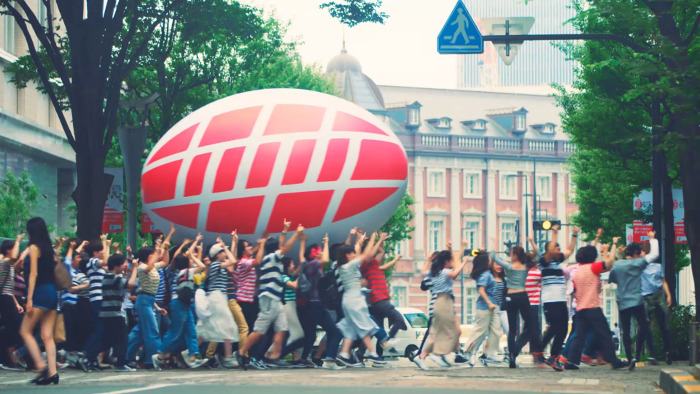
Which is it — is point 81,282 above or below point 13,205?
below

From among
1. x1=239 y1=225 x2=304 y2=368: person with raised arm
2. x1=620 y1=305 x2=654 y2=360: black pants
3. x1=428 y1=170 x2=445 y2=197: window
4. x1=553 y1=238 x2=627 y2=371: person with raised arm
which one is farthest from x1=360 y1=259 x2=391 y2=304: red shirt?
x1=428 y1=170 x2=445 y2=197: window

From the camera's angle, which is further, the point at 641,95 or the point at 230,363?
the point at 641,95

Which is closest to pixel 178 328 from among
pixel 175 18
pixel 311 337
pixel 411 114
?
pixel 311 337

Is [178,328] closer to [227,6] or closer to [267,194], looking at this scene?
[267,194]

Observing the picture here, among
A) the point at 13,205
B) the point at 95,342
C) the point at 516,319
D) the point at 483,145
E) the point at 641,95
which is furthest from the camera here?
the point at 483,145

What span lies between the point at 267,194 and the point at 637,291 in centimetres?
A: 522

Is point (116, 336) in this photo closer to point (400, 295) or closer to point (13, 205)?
point (13, 205)

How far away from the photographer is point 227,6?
26.8m

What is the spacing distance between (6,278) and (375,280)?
484 cm

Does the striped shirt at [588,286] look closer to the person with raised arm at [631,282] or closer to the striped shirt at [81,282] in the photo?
the person with raised arm at [631,282]

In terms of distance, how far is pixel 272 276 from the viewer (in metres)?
16.5

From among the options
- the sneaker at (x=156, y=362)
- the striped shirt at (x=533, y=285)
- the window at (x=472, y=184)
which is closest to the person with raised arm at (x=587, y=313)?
the striped shirt at (x=533, y=285)

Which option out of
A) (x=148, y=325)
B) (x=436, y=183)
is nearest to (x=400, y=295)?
(x=436, y=183)

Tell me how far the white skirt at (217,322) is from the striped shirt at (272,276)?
0.79 meters
